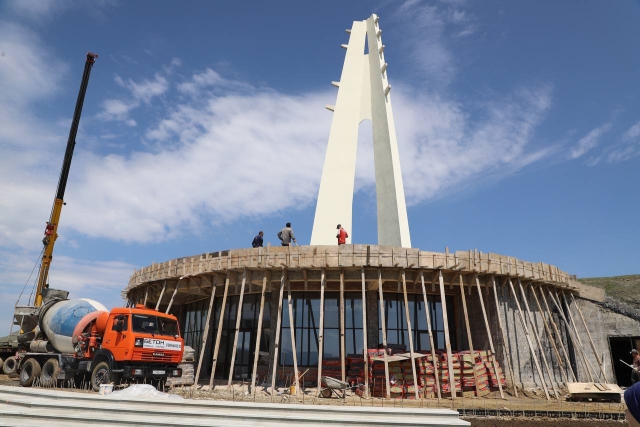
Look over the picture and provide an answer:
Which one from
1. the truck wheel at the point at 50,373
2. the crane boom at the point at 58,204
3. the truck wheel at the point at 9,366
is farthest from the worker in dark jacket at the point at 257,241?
the crane boom at the point at 58,204

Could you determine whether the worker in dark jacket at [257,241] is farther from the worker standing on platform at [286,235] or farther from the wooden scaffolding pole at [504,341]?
the wooden scaffolding pole at [504,341]

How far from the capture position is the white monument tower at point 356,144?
2864 cm

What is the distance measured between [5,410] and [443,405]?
10910mm

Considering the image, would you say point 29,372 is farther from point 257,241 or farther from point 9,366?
point 257,241

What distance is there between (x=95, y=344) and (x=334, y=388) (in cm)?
812

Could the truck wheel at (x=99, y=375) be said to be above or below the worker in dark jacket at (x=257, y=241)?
below

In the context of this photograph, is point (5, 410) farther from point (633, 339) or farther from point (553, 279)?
point (633, 339)

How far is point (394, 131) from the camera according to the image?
3072 cm

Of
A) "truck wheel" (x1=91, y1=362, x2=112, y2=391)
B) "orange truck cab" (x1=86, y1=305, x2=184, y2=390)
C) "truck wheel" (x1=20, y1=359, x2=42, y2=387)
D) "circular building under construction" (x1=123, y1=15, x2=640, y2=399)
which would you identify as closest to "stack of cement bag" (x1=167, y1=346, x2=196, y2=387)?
"circular building under construction" (x1=123, y1=15, x2=640, y2=399)

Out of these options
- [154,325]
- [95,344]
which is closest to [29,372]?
[95,344]

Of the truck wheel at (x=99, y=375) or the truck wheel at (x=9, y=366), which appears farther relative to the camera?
the truck wheel at (x=9, y=366)

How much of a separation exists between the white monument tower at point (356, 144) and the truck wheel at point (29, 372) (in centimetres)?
1538

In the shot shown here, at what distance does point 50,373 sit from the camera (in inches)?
662

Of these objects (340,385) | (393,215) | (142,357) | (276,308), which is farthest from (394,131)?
(142,357)
